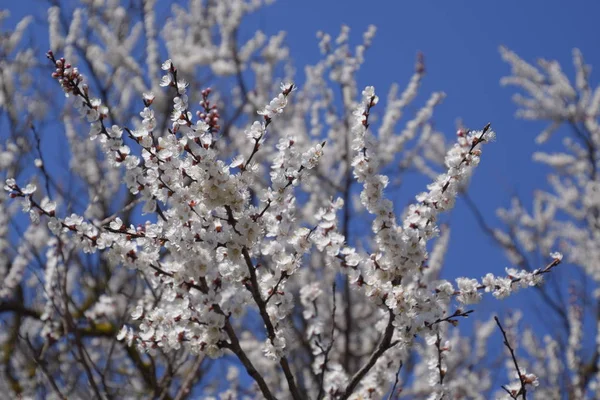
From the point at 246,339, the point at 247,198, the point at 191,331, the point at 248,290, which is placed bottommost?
the point at 191,331

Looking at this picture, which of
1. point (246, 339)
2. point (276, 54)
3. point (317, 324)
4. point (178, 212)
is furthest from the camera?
point (276, 54)

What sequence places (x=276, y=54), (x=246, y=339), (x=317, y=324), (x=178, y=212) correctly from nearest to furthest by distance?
(x=178, y=212), (x=317, y=324), (x=246, y=339), (x=276, y=54)

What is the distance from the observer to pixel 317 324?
10.8 feet

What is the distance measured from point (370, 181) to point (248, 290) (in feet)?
2.32

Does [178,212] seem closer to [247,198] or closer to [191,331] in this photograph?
[247,198]

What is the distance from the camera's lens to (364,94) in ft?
8.80

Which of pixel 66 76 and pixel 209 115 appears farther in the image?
pixel 209 115

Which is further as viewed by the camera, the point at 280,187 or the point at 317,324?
the point at 317,324

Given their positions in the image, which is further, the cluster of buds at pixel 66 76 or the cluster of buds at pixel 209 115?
the cluster of buds at pixel 209 115

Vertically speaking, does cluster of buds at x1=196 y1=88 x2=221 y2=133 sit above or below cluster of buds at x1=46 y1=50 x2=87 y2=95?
above

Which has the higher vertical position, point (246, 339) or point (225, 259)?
point (246, 339)

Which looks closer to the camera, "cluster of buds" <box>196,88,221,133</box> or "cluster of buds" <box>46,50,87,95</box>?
"cluster of buds" <box>46,50,87,95</box>

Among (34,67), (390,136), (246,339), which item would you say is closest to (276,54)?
(390,136)

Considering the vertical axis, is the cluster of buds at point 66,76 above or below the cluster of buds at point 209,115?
below
